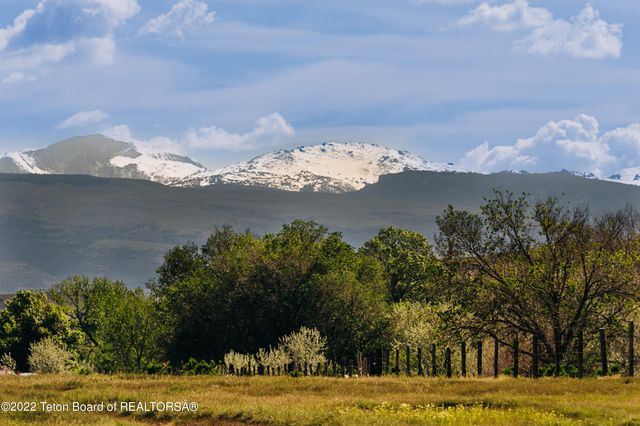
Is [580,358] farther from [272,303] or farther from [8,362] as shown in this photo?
[8,362]

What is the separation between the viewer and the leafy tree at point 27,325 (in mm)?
126312

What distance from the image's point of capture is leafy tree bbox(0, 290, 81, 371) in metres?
126

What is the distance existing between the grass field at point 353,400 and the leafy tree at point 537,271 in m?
12.2

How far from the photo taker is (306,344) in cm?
8869

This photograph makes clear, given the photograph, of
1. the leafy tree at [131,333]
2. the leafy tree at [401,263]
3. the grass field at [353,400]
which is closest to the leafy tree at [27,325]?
the leafy tree at [131,333]

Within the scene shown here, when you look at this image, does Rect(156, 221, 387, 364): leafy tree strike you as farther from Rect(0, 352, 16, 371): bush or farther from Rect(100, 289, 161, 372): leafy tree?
Rect(0, 352, 16, 371): bush

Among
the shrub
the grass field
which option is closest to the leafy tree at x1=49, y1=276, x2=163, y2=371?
the shrub

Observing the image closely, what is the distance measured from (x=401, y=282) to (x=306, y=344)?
58442mm

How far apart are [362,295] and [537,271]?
4460 centimetres

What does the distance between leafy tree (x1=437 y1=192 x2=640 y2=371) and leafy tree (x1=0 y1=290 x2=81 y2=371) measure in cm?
7854

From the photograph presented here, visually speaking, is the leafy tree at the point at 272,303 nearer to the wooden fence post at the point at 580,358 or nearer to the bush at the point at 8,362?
the bush at the point at 8,362

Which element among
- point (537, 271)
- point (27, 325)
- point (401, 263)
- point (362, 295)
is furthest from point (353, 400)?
point (401, 263)

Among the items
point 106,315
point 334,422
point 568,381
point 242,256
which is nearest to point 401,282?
point 242,256

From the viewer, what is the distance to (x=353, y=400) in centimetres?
4409
